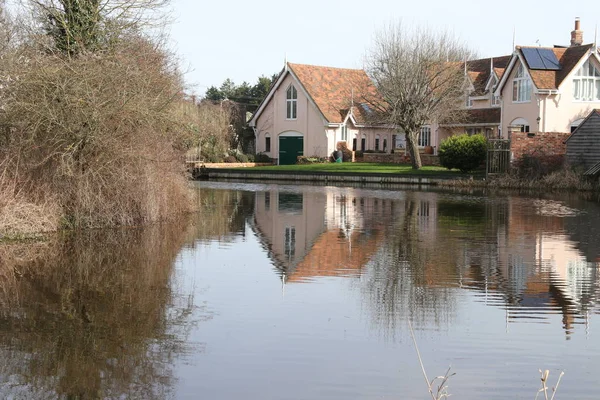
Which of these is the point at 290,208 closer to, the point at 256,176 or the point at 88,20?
the point at 88,20

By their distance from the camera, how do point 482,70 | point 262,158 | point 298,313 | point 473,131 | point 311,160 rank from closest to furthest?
1. point 298,313
2. point 473,131
3. point 311,160
4. point 482,70
5. point 262,158

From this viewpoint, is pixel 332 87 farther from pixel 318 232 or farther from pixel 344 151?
pixel 318 232

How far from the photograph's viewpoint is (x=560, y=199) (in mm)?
33344

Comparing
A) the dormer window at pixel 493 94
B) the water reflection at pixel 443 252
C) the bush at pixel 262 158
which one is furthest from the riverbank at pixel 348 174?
the water reflection at pixel 443 252

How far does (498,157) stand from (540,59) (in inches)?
366

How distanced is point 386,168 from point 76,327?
134 feet

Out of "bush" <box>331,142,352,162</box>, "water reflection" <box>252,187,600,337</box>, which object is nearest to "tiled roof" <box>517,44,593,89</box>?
"bush" <box>331,142,352,162</box>

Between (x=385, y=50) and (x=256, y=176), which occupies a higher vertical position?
(x=385, y=50)

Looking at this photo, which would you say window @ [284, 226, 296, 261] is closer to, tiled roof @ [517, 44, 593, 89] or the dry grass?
the dry grass

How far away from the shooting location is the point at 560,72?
48.3 metres

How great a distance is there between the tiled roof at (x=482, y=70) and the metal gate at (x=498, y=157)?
13.0m

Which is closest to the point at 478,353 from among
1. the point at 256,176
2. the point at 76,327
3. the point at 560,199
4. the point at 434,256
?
the point at 76,327

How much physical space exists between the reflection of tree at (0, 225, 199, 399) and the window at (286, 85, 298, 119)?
1717 inches

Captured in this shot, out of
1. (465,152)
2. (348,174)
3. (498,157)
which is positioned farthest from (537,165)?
(348,174)
